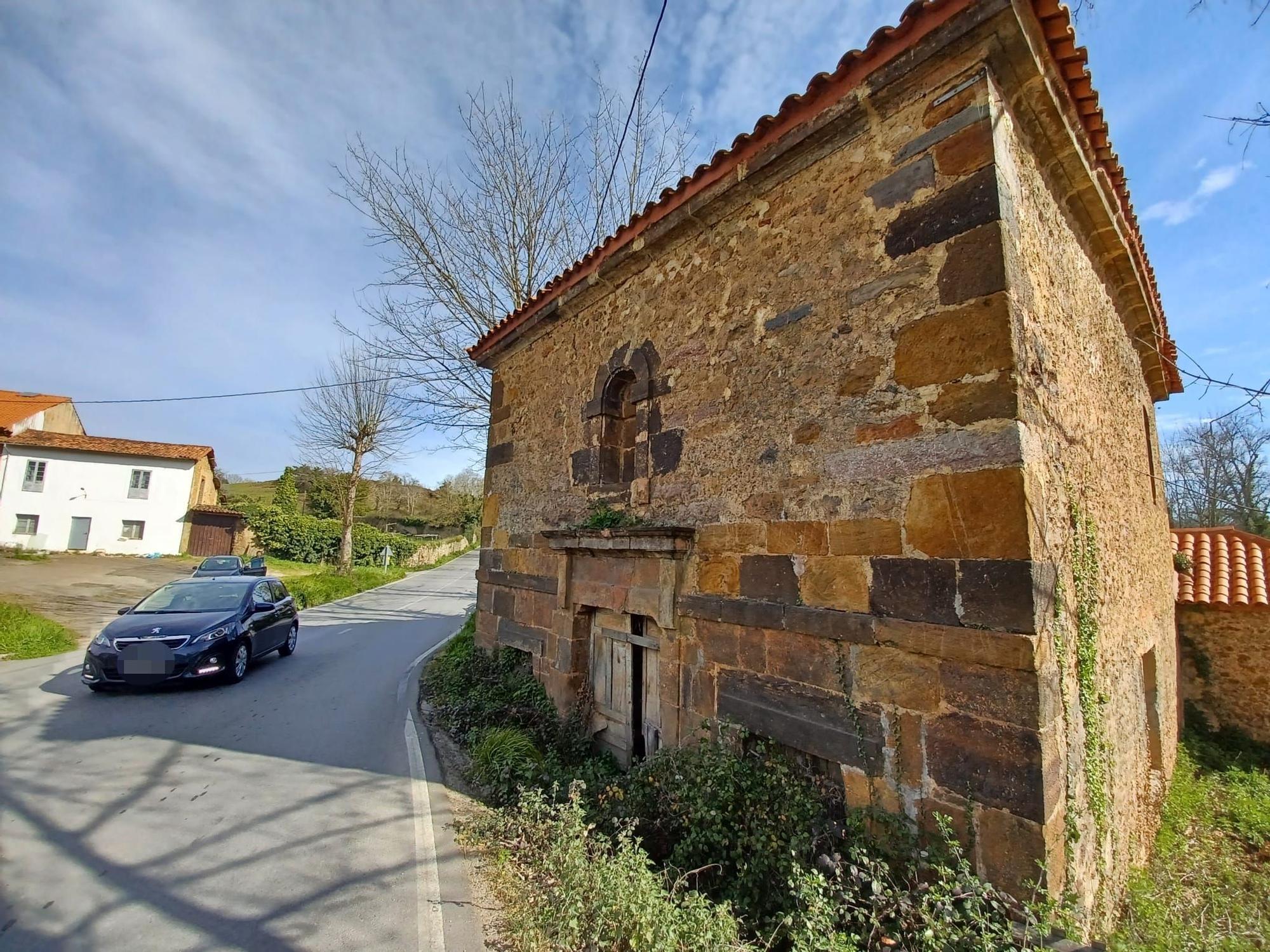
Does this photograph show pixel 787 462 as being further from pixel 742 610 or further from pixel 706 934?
pixel 706 934

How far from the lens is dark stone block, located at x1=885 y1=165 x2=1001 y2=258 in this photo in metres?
3.22

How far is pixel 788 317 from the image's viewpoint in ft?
13.6

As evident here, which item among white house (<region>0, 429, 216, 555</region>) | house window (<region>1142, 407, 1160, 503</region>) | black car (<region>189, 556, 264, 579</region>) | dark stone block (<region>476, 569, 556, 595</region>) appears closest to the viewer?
dark stone block (<region>476, 569, 556, 595</region>)

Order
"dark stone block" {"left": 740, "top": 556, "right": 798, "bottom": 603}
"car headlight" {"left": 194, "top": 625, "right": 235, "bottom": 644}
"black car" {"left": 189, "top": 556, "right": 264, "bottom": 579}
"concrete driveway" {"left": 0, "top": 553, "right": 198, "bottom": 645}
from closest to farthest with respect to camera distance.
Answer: "dark stone block" {"left": 740, "top": 556, "right": 798, "bottom": 603}, "car headlight" {"left": 194, "top": 625, "right": 235, "bottom": 644}, "concrete driveway" {"left": 0, "top": 553, "right": 198, "bottom": 645}, "black car" {"left": 189, "top": 556, "right": 264, "bottom": 579}

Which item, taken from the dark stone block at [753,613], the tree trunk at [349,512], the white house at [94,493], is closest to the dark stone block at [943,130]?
the dark stone block at [753,613]

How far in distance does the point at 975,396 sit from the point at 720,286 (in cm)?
233

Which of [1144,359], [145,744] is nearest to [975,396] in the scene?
[1144,359]

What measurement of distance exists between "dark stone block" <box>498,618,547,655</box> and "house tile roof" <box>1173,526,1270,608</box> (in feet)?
33.5

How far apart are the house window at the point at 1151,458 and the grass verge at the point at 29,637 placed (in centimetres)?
1632

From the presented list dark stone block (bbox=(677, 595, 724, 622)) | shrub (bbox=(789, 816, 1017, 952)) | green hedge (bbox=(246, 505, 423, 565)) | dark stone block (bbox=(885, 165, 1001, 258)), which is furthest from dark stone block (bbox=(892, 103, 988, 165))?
green hedge (bbox=(246, 505, 423, 565))

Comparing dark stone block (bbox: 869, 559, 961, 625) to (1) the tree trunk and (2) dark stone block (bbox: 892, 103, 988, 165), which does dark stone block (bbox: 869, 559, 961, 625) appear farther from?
(1) the tree trunk

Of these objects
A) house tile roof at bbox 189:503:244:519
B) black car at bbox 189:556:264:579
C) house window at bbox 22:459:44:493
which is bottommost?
black car at bbox 189:556:264:579

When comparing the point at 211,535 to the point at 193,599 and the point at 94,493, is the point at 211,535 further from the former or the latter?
the point at 193,599

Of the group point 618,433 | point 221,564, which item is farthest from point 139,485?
point 618,433
